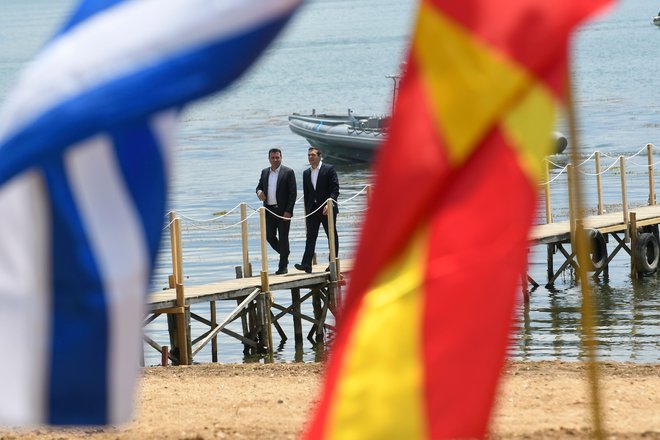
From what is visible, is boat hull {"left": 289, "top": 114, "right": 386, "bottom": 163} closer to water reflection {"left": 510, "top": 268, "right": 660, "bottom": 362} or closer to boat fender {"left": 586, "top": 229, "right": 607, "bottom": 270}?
boat fender {"left": 586, "top": 229, "right": 607, "bottom": 270}

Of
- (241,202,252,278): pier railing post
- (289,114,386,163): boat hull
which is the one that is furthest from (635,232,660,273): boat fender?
(289,114,386,163): boat hull

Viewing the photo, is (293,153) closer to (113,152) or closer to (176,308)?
(176,308)

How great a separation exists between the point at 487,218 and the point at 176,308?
1439 centimetres

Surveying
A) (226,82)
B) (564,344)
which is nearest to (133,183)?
(226,82)

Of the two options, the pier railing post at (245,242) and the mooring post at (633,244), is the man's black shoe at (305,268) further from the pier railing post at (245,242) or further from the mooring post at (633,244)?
the mooring post at (633,244)

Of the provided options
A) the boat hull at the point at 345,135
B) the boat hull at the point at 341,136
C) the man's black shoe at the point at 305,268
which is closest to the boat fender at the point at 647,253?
the man's black shoe at the point at 305,268

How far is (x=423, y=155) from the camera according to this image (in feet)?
15.0

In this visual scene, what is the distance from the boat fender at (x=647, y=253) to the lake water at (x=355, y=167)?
0.41 metres

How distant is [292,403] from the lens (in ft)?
38.5

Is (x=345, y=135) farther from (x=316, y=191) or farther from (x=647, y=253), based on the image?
(x=316, y=191)

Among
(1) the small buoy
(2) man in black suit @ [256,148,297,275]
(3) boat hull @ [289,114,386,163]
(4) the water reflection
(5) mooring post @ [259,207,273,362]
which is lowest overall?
(4) the water reflection

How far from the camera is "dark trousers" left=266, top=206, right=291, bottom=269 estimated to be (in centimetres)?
2027

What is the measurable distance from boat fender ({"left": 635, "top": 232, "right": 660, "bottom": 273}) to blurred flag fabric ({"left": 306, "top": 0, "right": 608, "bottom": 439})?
2093 cm

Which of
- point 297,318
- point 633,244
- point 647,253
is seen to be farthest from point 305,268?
point 647,253
